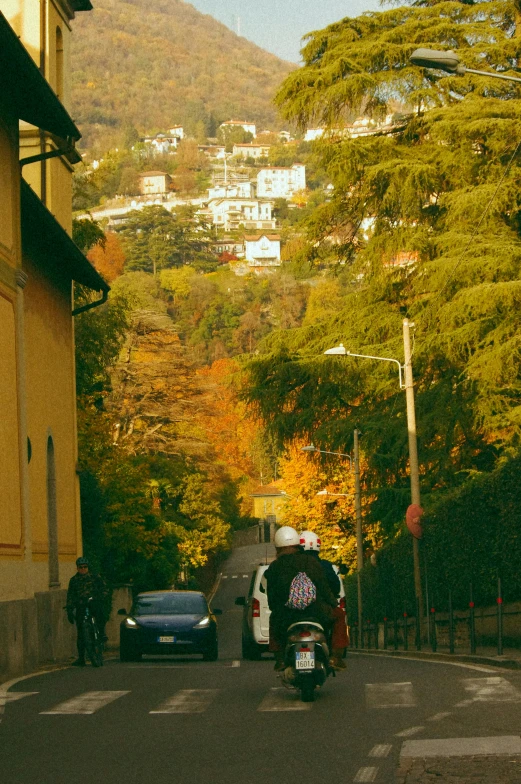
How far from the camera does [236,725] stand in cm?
989

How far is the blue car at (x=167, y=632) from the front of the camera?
71.6ft

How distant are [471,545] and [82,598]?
7215 millimetres

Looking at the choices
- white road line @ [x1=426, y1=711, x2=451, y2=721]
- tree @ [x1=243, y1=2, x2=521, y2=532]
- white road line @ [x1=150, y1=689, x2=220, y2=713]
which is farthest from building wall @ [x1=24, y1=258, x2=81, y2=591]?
white road line @ [x1=426, y1=711, x2=451, y2=721]

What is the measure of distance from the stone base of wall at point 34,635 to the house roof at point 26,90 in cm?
688

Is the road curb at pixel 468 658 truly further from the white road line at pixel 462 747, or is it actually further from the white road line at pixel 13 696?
the white road line at pixel 462 747

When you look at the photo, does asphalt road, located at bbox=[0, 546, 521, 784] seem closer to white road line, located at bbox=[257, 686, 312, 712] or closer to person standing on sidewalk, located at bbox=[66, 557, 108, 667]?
white road line, located at bbox=[257, 686, 312, 712]

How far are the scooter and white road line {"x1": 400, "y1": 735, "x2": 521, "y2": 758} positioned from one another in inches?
110

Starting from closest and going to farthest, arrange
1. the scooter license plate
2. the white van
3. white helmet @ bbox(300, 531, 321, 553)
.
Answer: the scooter license plate, white helmet @ bbox(300, 531, 321, 553), the white van

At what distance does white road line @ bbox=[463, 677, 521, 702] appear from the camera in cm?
1130

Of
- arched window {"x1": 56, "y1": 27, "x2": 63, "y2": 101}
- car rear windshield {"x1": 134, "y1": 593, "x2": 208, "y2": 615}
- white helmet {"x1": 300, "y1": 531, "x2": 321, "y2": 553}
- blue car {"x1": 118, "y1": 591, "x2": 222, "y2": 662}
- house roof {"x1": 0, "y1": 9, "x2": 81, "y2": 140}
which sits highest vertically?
arched window {"x1": 56, "y1": 27, "x2": 63, "y2": 101}

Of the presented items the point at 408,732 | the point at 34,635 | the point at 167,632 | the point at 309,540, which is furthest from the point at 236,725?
the point at 167,632

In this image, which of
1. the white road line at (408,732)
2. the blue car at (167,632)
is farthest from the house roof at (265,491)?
the white road line at (408,732)

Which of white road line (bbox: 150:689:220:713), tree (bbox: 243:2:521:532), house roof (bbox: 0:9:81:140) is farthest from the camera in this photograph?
tree (bbox: 243:2:521:532)

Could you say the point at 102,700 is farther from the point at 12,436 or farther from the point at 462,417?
the point at 462,417
